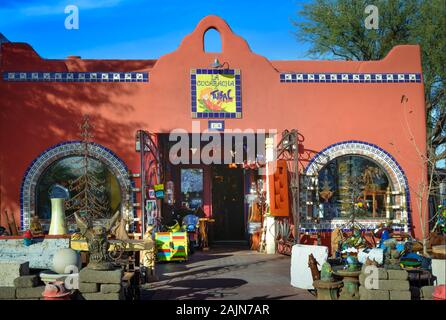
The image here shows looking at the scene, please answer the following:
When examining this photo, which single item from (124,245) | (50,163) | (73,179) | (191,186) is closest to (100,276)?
(124,245)

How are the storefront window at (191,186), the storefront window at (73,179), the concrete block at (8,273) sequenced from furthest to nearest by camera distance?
the storefront window at (191,186), the storefront window at (73,179), the concrete block at (8,273)

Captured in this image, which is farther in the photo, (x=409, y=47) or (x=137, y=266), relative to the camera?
(x=409, y=47)

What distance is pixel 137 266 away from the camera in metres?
11.2

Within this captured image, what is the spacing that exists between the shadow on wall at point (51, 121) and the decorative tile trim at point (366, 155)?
4.88 meters

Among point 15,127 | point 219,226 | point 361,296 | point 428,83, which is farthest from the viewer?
point 428,83

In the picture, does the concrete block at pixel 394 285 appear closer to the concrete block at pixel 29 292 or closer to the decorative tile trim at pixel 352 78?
the concrete block at pixel 29 292

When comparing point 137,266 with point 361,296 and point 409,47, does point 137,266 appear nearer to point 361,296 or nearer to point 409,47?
point 361,296

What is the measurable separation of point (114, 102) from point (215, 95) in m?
2.67

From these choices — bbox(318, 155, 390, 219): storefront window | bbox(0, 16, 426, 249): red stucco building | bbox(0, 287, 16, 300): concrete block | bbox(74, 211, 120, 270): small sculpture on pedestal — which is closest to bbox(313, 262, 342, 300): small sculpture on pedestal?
bbox(74, 211, 120, 270): small sculpture on pedestal

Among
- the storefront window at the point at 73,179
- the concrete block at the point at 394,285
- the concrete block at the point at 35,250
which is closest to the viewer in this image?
the concrete block at the point at 394,285

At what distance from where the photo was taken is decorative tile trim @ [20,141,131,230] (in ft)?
49.3

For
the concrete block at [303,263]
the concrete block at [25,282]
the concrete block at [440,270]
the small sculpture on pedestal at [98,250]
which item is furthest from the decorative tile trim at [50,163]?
the concrete block at [440,270]

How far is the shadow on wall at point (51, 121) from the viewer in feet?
49.5
